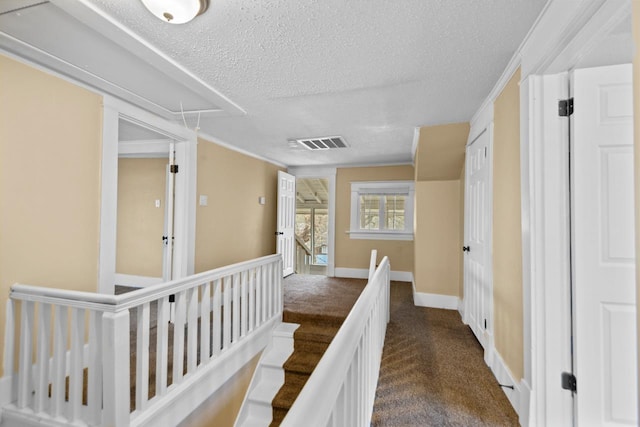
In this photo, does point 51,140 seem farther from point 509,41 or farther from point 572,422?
point 572,422

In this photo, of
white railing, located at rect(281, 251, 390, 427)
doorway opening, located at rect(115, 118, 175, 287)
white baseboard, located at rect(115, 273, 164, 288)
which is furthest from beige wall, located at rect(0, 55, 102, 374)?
white baseboard, located at rect(115, 273, 164, 288)

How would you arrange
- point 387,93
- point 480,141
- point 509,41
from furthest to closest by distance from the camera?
1. point 480,141
2. point 387,93
3. point 509,41

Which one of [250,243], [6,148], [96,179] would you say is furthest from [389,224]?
[6,148]

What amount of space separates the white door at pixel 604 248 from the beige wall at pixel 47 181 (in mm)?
3151

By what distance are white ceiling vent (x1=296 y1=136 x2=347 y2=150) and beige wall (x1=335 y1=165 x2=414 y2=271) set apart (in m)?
1.48

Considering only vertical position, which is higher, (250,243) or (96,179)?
(96,179)

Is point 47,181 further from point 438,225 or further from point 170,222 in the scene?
point 438,225

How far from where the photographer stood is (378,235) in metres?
5.23

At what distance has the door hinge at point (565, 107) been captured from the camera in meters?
1.41

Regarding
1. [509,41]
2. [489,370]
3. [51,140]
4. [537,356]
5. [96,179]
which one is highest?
[509,41]

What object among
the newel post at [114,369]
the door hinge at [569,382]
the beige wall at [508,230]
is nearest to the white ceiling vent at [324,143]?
the beige wall at [508,230]

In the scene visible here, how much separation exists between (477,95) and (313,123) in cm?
155

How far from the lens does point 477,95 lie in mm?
2262

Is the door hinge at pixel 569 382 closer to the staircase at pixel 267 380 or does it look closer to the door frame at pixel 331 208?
the staircase at pixel 267 380
